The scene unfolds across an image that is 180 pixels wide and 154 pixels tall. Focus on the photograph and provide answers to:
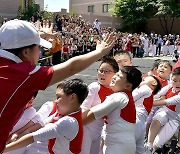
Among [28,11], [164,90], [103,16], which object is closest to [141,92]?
[164,90]

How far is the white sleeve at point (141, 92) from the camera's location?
3.77 meters

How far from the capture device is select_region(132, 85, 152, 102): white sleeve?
3.77 metres

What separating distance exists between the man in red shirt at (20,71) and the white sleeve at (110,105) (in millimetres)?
1050

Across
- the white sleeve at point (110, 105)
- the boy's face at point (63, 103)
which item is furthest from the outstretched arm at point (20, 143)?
the white sleeve at point (110, 105)

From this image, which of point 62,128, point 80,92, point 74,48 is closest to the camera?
point 62,128

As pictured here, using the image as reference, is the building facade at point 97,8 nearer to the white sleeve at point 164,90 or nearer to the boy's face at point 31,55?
the white sleeve at point 164,90

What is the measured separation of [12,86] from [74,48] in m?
20.6

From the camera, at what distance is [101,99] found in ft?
11.9

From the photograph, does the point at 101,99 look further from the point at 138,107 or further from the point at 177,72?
the point at 177,72

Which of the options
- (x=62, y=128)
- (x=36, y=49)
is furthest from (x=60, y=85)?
(x=36, y=49)

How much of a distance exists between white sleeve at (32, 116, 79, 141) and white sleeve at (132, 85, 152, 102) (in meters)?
1.10

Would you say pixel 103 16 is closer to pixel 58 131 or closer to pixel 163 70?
pixel 163 70

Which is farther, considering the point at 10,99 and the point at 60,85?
the point at 60,85

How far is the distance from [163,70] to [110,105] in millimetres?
1813
